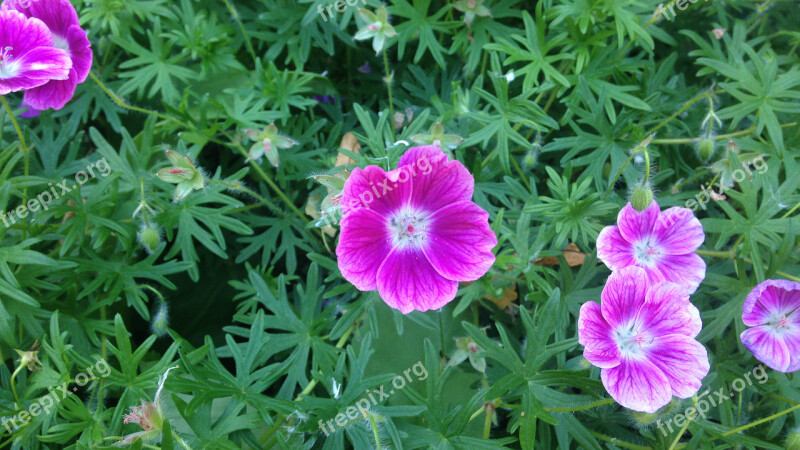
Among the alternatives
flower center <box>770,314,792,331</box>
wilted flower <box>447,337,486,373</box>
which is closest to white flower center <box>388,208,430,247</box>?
wilted flower <box>447,337,486,373</box>

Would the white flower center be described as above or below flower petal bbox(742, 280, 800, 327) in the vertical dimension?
above

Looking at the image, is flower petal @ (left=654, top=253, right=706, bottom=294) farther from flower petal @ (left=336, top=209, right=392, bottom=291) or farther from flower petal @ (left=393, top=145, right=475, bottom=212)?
flower petal @ (left=336, top=209, right=392, bottom=291)

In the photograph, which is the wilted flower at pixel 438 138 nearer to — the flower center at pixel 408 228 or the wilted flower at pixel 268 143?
the flower center at pixel 408 228

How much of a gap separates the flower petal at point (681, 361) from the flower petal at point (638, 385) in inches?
1.0

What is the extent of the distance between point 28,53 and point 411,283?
1316 millimetres

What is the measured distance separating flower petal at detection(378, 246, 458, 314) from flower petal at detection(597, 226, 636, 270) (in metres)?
0.40

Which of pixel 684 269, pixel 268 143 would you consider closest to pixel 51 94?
pixel 268 143

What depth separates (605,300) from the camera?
4.64 feet

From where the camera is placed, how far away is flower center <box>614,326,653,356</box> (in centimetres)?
146

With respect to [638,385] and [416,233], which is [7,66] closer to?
[416,233]

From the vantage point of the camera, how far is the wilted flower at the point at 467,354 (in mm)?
1688

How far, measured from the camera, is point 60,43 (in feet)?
6.39

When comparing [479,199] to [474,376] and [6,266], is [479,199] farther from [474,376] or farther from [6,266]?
[6,266]

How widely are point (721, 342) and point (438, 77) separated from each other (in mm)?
1376
